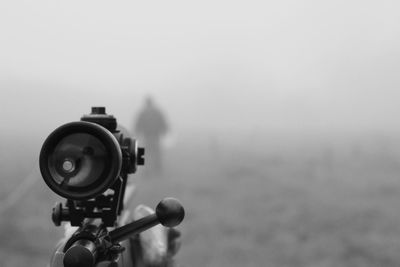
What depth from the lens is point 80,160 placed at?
151cm

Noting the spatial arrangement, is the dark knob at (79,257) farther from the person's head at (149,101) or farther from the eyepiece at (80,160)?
the person's head at (149,101)

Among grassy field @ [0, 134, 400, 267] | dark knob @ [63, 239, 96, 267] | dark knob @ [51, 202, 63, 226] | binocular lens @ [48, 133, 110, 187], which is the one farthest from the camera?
grassy field @ [0, 134, 400, 267]

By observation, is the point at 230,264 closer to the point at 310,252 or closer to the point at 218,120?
the point at 310,252

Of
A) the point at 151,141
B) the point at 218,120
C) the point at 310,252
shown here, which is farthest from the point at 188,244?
the point at 218,120

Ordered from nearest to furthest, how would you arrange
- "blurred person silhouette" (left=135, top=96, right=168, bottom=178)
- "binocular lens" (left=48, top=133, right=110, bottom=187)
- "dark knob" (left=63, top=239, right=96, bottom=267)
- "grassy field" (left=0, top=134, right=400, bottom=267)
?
"dark knob" (left=63, top=239, right=96, bottom=267)
"binocular lens" (left=48, top=133, right=110, bottom=187)
"grassy field" (left=0, top=134, right=400, bottom=267)
"blurred person silhouette" (left=135, top=96, right=168, bottom=178)

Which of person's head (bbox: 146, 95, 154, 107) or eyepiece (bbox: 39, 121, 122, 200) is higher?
eyepiece (bbox: 39, 121, 122, 200)

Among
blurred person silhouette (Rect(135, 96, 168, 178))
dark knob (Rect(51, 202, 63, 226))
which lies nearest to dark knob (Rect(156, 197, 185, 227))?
dark knob (Rect(51, 202, 63, 226))

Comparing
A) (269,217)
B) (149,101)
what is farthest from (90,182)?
(149,101)

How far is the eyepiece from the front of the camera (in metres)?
1.38

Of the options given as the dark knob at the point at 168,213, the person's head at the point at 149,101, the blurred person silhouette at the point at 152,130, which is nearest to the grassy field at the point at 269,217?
the blurred person silhouette at the point at 152,130

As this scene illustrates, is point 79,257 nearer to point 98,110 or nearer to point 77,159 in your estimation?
point 77,159

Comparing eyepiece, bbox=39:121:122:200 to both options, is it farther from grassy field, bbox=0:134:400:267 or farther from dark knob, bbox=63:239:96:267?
grassy field, bbox=0:134:400:267

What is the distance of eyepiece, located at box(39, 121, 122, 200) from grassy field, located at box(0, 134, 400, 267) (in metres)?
5.92

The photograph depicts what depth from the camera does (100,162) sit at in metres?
1.49
